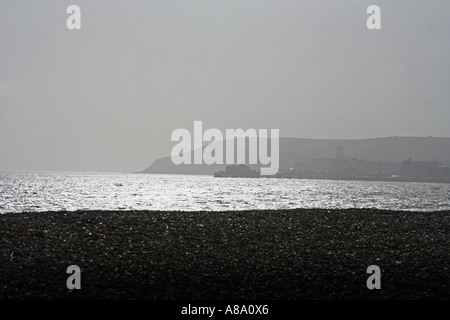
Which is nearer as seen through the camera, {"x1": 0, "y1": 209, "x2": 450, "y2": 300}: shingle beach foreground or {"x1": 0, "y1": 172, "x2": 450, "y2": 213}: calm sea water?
{"x1": 0, "y1": 209, "x2": 450, "y2": 300}: shingle beach foreground

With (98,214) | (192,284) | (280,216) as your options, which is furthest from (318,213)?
(192,284)

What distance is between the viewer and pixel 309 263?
13.4 meters

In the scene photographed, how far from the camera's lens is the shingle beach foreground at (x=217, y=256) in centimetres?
1092

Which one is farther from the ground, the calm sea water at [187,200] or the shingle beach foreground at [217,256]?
the shingle beach foreground at [217,256]

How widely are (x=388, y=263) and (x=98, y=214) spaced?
14.5 metres

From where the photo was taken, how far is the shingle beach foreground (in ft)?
35.8

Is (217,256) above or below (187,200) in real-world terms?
above

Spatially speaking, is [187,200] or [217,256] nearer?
[217,256]

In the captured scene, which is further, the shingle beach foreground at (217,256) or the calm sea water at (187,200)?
the calm sea water at (187,200)

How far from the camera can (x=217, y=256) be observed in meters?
14.2

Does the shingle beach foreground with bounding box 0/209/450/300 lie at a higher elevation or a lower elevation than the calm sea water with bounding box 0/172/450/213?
higher
